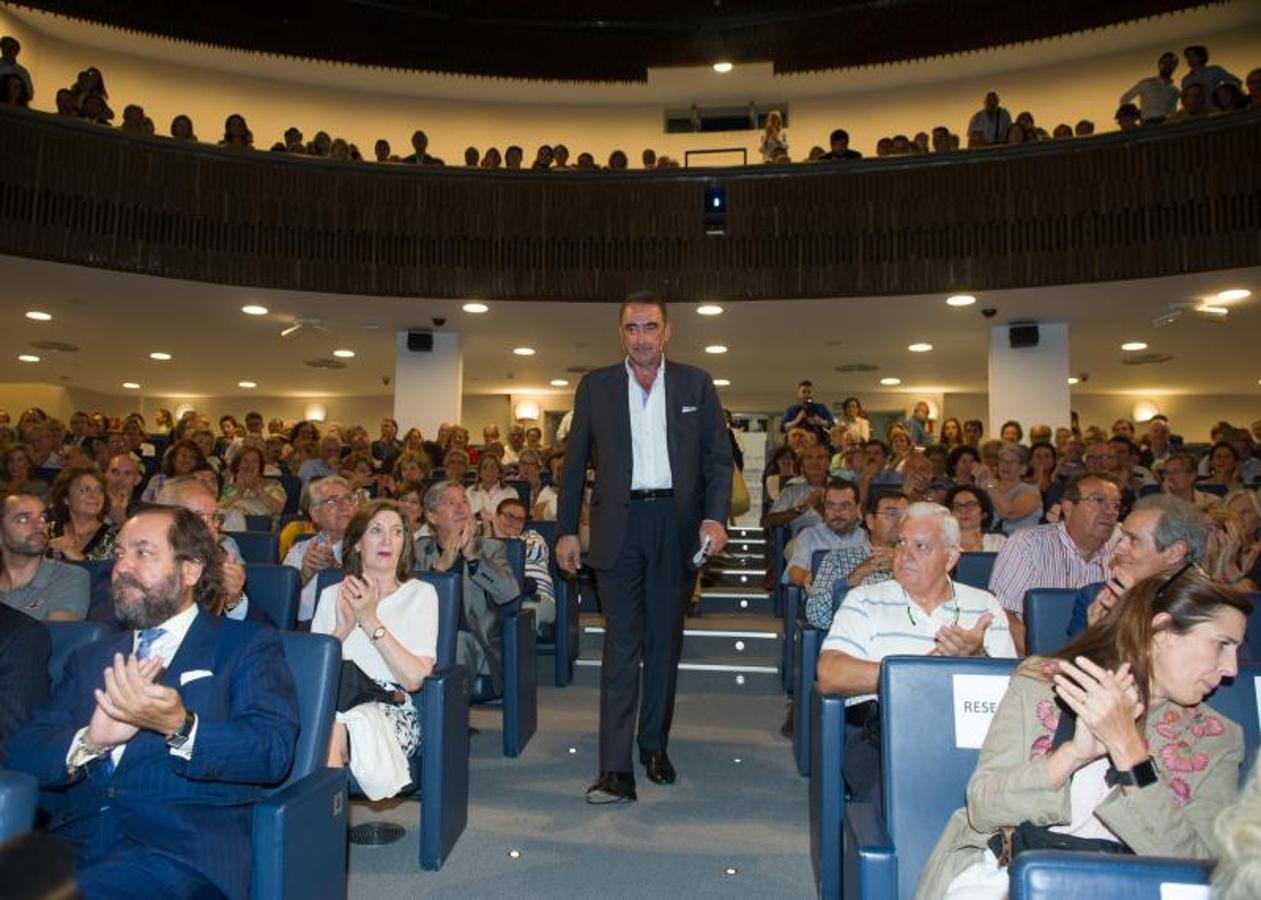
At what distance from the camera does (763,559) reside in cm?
725

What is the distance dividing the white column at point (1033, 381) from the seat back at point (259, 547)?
7183mm

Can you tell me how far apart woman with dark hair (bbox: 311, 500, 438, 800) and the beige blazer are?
1435mm

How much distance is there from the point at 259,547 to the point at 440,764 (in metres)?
1.79

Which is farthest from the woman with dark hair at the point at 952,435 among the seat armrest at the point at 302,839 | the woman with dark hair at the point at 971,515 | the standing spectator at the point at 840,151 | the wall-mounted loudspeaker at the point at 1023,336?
the seat armrest at the point at 302,839

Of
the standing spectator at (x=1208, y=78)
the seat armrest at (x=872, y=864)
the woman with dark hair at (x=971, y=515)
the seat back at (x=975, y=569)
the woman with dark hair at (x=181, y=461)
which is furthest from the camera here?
the standing spectator at (x=1208, y=78)

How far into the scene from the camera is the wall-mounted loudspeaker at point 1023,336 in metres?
9.53

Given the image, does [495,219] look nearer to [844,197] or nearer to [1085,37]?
[844,197]

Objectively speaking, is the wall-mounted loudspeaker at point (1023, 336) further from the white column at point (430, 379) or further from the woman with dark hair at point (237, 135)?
the woman with dark hair at point (237, 135)

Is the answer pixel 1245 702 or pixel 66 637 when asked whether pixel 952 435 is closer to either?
pixel 1245 702

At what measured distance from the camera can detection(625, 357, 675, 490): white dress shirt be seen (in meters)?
3.25

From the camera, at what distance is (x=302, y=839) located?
178cm

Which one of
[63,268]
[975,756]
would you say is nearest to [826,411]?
[63,268]

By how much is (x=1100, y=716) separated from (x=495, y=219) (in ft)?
26.0

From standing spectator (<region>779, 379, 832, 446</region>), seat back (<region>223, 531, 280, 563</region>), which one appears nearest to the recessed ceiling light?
standing spectator (<region>779, 379, 832, 446</region>)
